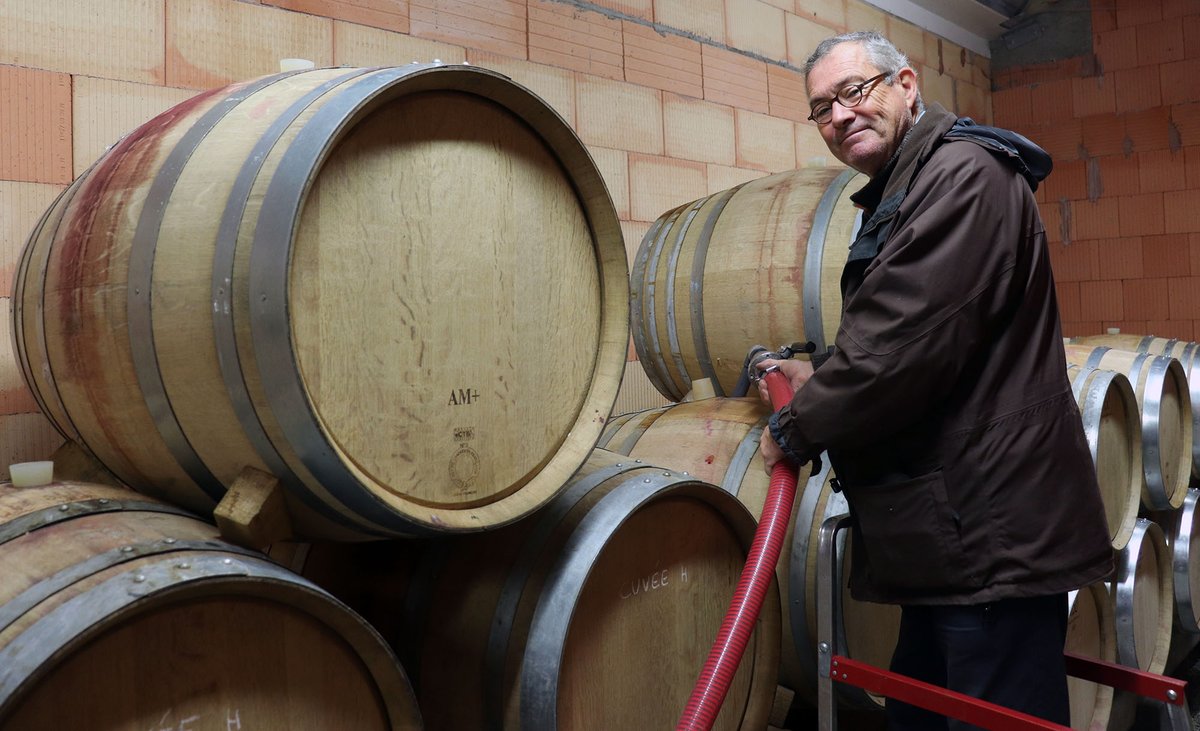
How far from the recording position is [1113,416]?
3082 millimetres

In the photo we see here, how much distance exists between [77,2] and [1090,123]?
21.5ft

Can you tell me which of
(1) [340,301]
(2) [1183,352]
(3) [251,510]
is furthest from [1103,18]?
(3) [251,510]

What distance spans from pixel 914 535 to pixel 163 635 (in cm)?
122

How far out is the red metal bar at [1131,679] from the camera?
166cm

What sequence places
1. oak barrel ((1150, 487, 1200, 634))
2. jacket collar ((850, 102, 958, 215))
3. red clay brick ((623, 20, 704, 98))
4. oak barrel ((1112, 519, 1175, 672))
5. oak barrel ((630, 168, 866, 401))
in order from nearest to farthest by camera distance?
1. jacket collar ((850, 102, 958, 215))
2. oak barrel ((630, 168, 866, 401))
3. oak barrel ((1112, 519, 1175, 672))
4. oak barrel ((1150, 487, 1200, 634))
5. red clay brick ((623, 20, 704, 98))

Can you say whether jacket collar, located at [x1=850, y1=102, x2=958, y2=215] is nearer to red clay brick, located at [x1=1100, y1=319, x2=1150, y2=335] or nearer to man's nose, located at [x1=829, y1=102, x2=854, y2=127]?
man's nose, located at [x1=829, y1=102, x2=854, y2=127]

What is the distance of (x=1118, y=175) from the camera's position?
6406 mm

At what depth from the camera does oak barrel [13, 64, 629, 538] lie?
117 centimetres

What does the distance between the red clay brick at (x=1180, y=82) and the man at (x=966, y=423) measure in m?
5.61

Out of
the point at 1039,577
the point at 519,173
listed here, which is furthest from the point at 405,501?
the point at 1039,577

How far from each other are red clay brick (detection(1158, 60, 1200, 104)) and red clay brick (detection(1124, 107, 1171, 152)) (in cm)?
9

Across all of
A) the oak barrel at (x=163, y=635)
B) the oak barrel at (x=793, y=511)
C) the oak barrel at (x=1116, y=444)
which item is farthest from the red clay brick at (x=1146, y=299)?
the oak barrel at (x=163, y=635)

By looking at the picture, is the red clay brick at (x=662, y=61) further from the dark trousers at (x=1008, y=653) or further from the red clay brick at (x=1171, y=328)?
the red clay brick at (x=1171, y=328)

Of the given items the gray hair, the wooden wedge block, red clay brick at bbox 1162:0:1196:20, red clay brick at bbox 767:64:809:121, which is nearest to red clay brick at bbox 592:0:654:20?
red clay brick at bbox 767:64:809:121
